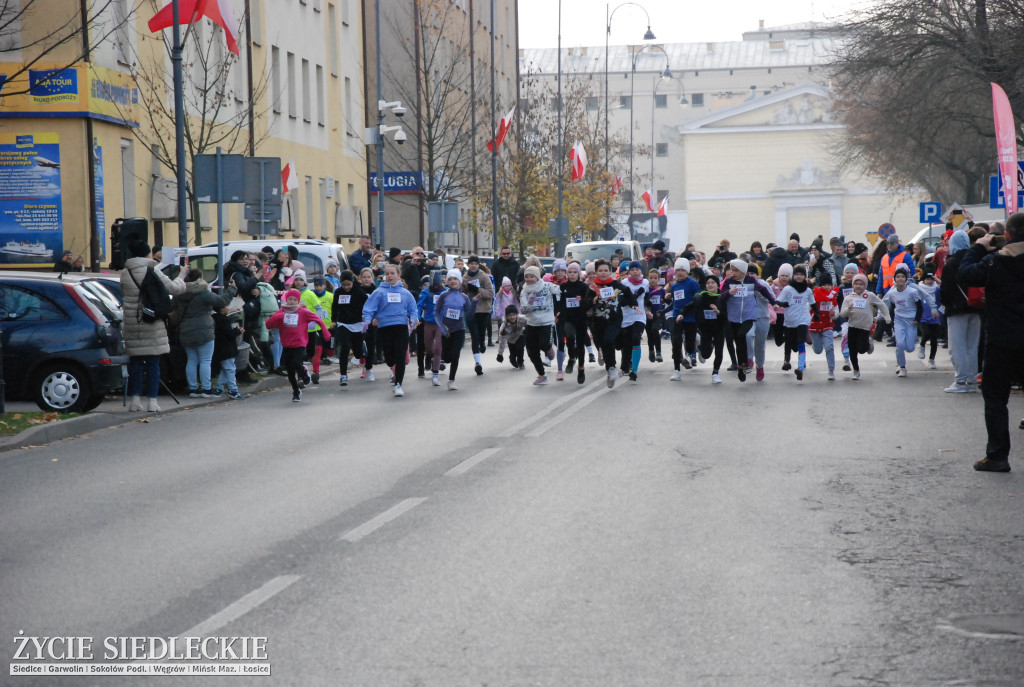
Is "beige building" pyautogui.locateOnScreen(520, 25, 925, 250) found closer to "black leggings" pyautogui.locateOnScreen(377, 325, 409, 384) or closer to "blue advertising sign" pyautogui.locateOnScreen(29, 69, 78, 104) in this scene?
"blue advertising sign" pyautogui.locateOnScreen(29, 69, 78, 104)

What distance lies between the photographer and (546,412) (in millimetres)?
17625

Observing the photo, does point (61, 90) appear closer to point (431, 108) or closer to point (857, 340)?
point (857, 340)

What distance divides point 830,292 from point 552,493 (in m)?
13.7

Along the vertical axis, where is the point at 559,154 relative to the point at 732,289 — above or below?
above

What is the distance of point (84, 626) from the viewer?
6.96m

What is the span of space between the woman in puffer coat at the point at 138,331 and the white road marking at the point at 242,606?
1046cm

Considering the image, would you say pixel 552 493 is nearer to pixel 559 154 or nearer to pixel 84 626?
pixel 84 626

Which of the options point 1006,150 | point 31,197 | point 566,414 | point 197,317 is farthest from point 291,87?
point 566,414

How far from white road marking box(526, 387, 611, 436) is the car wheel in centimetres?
542

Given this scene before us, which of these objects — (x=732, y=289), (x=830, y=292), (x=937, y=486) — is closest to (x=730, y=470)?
(x=937, y=486)

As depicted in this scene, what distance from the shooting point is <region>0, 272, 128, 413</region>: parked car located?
58.9ft

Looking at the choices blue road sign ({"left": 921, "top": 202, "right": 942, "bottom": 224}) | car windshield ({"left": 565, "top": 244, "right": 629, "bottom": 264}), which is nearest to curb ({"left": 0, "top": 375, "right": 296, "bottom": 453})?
car windshield ({"left": 565, "top": 244, "right": 629, "bottom": 264})

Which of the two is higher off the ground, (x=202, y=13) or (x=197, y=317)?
(x=202, y=13)

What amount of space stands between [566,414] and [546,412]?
352 mm
